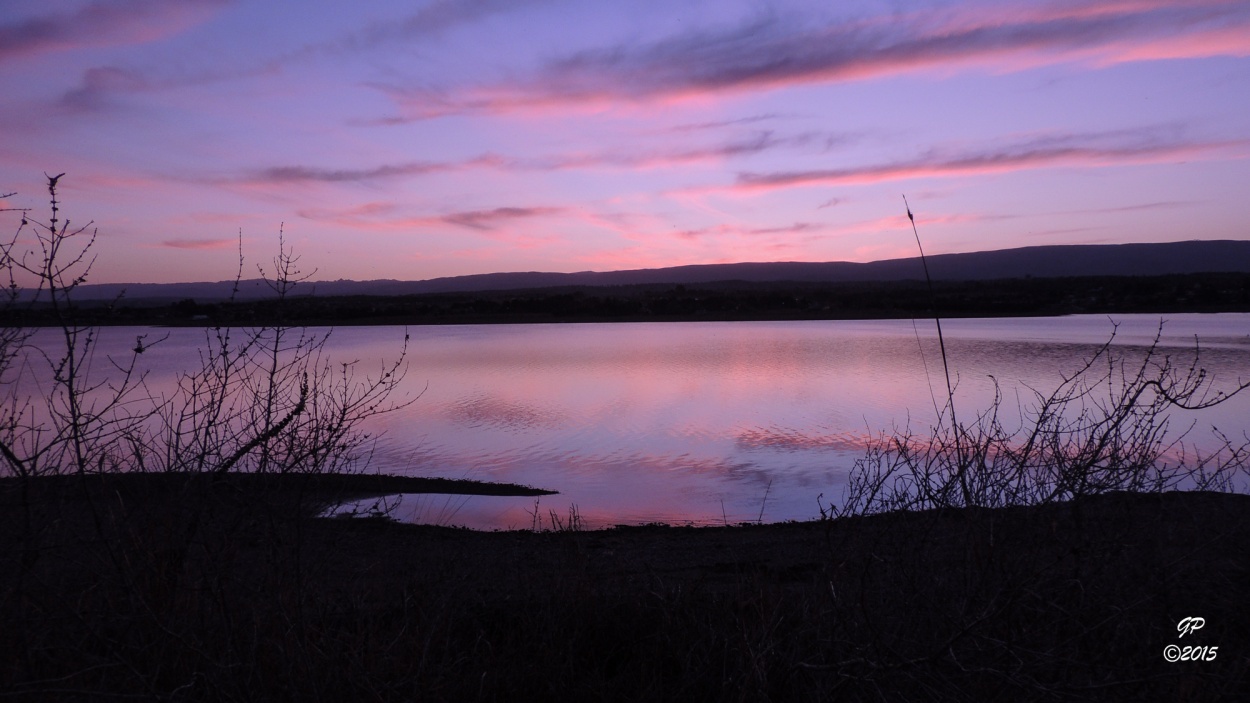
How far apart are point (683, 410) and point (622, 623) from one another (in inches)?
510

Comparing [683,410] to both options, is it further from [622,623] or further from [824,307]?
[824,307]

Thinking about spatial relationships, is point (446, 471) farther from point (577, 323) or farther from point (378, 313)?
point (378, 313)

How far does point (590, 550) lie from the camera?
8.24m

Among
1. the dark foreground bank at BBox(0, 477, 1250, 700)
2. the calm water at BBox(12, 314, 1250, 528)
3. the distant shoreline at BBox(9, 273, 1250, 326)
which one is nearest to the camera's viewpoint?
the dark foreground bank at BBox(0, 477, 1250, 700)

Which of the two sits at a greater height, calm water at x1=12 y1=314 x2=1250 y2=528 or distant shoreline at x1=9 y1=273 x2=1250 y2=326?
distant shoreline at x1=9 y1=273 x2=1250 y2=326

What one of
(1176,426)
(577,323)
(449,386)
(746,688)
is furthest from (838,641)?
(577,323)

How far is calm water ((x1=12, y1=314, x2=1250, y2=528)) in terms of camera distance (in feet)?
37.3

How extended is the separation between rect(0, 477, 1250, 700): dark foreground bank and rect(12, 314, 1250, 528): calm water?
465 centimetres

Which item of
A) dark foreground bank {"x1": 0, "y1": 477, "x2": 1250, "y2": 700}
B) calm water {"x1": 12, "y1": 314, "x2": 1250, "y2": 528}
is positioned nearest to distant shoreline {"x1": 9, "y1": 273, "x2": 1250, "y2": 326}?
calm water {"x1": 12, "y1": 314, "x2": 1250, "y2": 528}

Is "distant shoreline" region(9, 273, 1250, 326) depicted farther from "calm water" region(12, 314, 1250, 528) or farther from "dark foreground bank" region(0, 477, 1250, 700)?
"dark foreground bank" region(0, 477, 1250, 700)

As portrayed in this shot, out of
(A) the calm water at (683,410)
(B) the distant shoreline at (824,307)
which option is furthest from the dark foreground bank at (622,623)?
(B) the distant shoreline at (824,307)

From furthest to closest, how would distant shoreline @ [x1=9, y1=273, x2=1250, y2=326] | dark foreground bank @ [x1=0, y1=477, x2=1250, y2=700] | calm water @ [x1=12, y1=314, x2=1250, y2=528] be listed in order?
distant shoreline @ [x1=9, y1=273, x2=1250, y2=326]
calm water @ [x1=12, y1=314, x2=1250, y2=528]
dark foreground bank @ [x1=0, y1=477, x2=1250, y2=700]

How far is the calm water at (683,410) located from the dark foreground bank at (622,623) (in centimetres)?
465

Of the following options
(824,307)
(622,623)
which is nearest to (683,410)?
(622,623)
